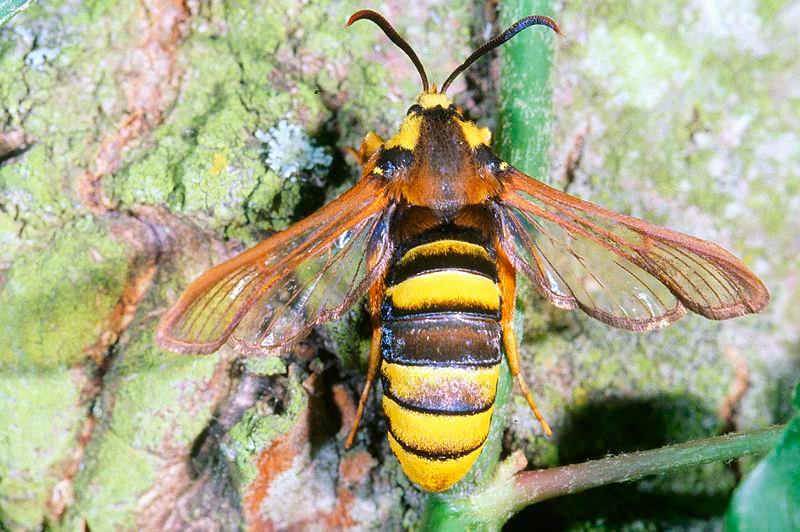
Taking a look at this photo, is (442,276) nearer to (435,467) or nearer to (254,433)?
(435,467)

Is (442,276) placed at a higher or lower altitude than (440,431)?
higher

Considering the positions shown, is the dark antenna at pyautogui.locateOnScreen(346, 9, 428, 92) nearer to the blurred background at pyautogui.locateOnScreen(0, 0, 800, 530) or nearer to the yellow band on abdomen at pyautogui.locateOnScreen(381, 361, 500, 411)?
the blurred background at pyautogui.locateOnScreen(0, 0, 800, 530)

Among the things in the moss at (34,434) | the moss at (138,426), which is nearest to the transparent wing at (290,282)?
the moss at (138,426)

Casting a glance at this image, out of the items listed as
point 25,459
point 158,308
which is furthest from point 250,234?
point 25,459

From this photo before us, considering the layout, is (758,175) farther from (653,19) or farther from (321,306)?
(321,306)

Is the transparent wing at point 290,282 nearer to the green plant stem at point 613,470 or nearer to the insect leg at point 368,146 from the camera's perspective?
the insect leg at point 368,146

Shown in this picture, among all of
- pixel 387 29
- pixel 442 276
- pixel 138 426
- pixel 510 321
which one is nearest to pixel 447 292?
pixel 442 276
